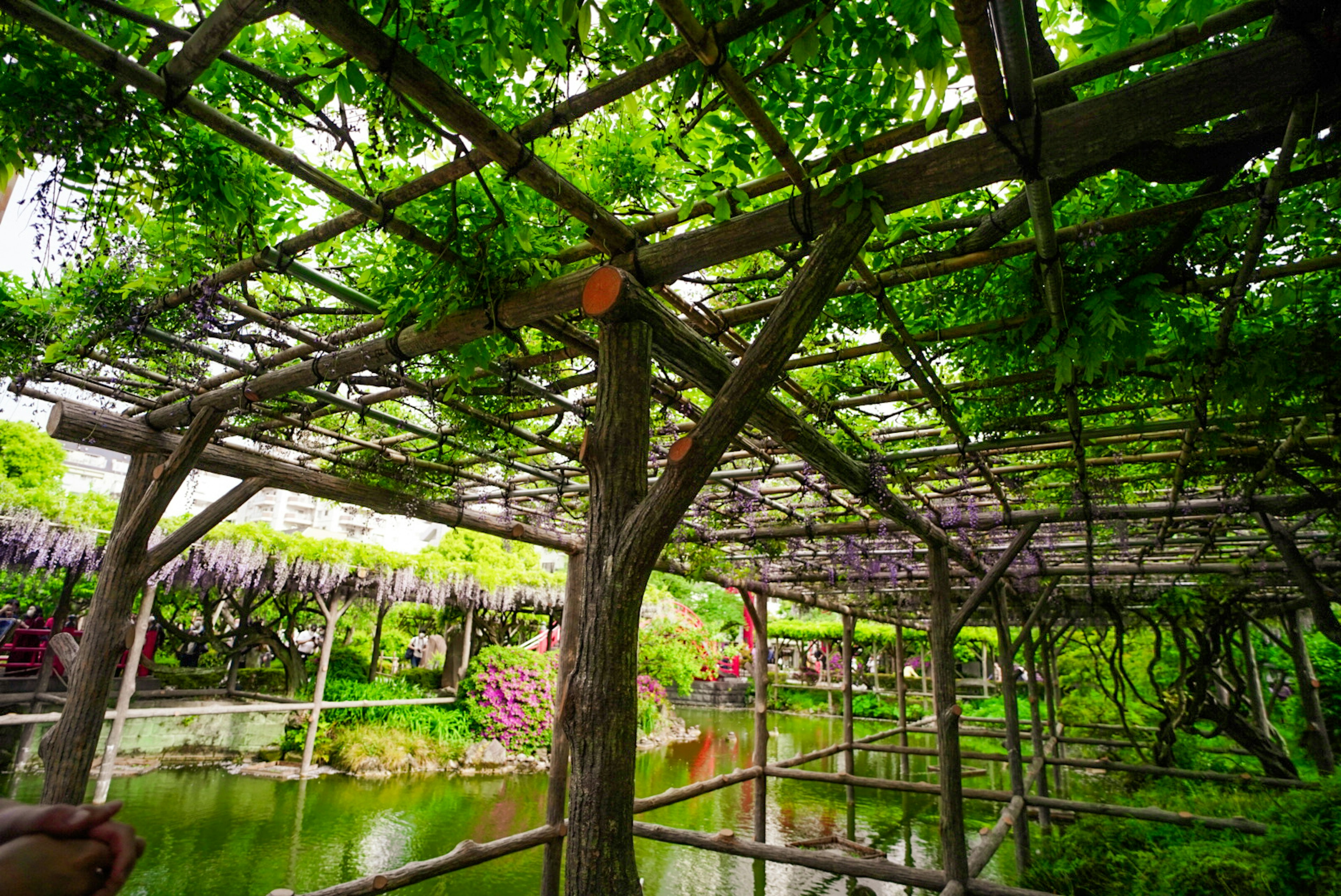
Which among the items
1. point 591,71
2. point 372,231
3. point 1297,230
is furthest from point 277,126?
point 1297,230

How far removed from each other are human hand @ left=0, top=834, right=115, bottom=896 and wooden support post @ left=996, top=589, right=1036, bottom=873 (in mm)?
7057

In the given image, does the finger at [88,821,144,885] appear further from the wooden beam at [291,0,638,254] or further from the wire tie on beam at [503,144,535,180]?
the wire tie on beam at [503,144,535,180]

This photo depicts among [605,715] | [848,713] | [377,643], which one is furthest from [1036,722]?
[377,643]

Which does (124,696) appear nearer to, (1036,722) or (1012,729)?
(1012,729)

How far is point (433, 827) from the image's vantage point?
7.45 m

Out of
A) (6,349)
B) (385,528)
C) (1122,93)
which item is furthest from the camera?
(385,528)

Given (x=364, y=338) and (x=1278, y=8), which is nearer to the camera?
(x=1278, y=8)

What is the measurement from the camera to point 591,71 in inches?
80.7

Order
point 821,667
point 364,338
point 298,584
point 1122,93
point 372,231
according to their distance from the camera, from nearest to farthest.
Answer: point 1122,93 → point 372,231 → point 364,338 → point 298,584 → point 821,667

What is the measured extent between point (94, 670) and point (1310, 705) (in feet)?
37.1

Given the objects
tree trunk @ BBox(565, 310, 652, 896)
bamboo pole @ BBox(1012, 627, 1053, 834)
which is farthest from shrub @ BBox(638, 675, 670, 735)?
tree trunk @ BBox(565, 310, 652, 896)

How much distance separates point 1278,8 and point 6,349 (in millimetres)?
5032

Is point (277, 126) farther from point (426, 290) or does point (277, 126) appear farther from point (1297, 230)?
point (1297, 230)

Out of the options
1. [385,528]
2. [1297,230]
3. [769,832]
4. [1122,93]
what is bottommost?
[769,832]
